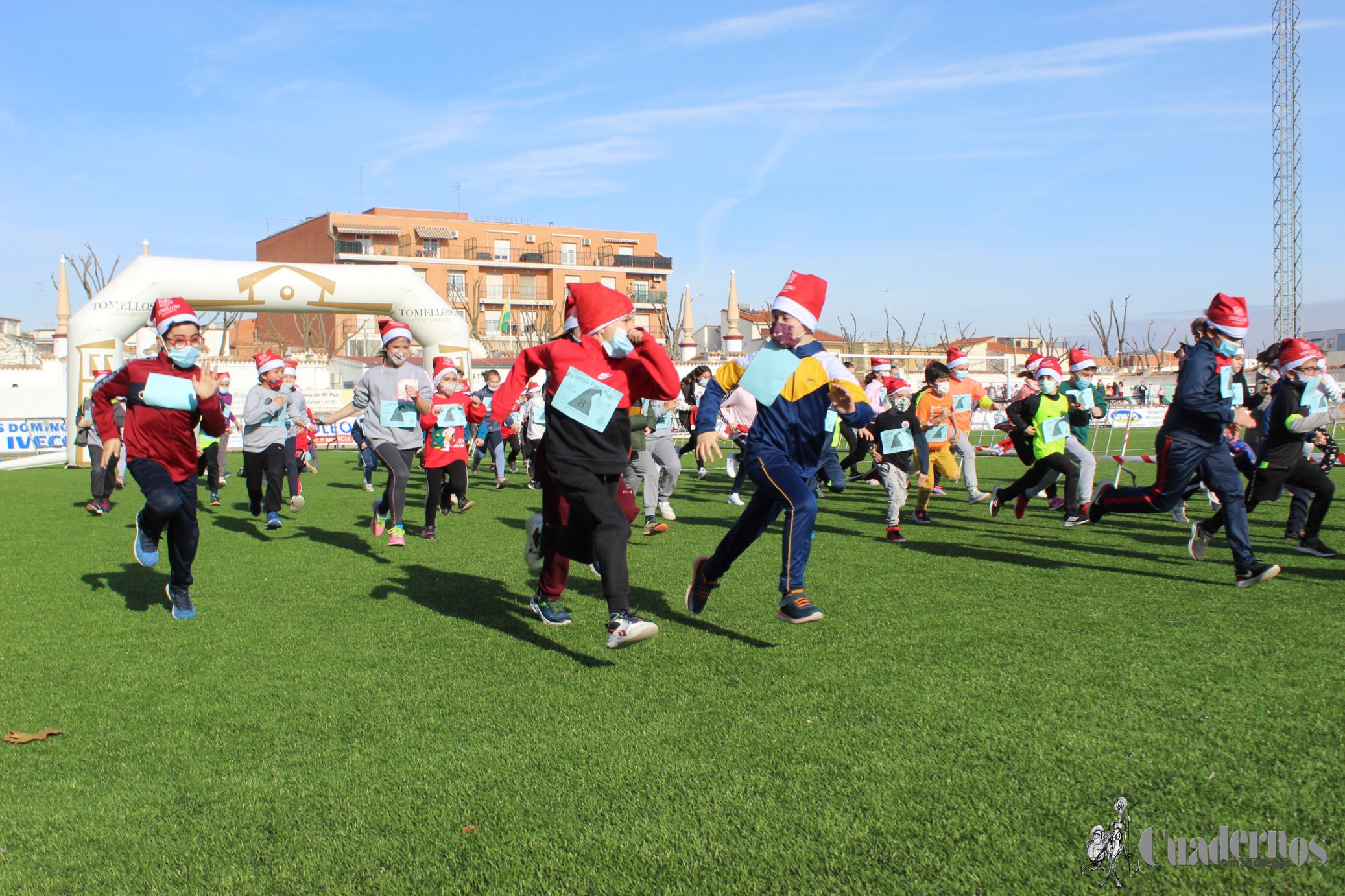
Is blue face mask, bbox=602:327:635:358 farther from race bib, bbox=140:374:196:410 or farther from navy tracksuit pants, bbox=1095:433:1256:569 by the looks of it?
navy tracksuit pants, bbox=1095:433:1256:569

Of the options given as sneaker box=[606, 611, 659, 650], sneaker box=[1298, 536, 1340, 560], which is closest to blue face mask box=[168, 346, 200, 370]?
sneaker box=[606, 611, 659, 650]

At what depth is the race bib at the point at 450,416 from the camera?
33.9 ft

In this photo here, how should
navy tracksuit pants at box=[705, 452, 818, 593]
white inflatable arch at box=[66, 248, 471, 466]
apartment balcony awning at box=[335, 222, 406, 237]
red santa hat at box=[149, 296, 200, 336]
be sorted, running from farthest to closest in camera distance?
apartment balcony awning at box=[335, 222, 406, 237]
white inflatable arch at box=[66, 248, 471, 466]
red santa hat at box=[149, 296, 200, 336]
navy tracksuit pants at box=[705, 452, 818, 593]

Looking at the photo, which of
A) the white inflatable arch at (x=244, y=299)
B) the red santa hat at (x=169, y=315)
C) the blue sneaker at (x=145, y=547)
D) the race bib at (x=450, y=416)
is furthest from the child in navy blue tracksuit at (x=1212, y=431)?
the white inflatable arch at (x=244, y=299)

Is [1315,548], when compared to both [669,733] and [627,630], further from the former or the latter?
[669,733]

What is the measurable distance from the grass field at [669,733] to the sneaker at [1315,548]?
1.95 feet

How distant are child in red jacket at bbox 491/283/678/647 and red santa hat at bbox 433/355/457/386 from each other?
5.53 m

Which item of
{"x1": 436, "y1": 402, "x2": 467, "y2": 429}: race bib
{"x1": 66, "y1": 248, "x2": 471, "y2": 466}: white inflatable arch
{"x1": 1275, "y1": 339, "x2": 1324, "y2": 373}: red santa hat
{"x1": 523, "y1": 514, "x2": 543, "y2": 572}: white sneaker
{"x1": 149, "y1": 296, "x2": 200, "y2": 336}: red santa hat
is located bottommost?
{"x1": 523, "y1": 514, "x2": 543, "y2": 572}: white sneaker

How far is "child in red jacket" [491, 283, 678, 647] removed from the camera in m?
5.58

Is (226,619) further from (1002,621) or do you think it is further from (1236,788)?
(1236,788)

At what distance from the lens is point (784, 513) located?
595 cm

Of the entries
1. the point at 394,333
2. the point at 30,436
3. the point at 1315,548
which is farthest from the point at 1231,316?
the point at 30,436

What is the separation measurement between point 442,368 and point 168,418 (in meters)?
4.72

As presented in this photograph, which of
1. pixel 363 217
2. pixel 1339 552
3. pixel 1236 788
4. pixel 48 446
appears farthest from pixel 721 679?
pixel 363 217
